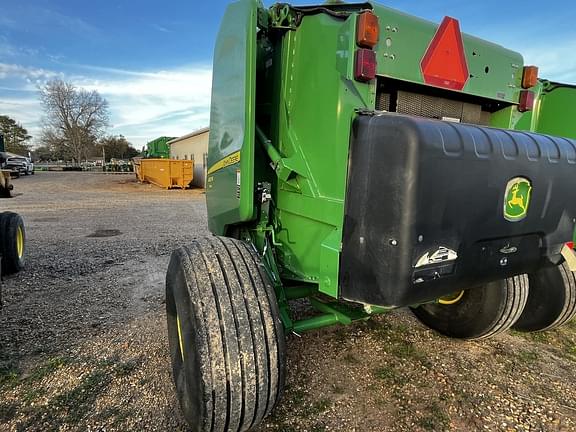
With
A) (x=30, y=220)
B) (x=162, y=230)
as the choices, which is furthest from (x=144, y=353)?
(x=30, y=220)

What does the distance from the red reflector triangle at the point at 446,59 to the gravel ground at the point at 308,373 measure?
1.97m

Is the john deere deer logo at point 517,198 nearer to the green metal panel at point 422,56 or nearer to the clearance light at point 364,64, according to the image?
the green metal panel at point 422,56

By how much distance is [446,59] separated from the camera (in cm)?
196

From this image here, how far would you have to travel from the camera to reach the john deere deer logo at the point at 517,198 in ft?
5.58

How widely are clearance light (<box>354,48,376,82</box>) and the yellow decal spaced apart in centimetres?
103

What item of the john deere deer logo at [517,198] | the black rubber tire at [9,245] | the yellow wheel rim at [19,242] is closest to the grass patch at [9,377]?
the black rubber tire at [9,245]

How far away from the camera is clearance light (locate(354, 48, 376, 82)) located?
166 cm

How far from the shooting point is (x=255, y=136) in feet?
8.13

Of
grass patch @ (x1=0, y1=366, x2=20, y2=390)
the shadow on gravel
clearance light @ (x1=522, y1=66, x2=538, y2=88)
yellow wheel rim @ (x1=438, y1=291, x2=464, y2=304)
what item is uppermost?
clearance light @ (x1=522, y1=66, x2=538, y2=88)

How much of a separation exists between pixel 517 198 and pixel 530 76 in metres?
0.98

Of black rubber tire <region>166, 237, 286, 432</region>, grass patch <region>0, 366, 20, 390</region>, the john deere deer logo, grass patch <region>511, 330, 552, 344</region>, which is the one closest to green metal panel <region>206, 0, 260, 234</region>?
black rubber tire <region>166, 237, 286, 432</region>

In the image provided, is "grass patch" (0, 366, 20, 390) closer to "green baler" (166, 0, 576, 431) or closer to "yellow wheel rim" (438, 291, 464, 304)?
"green baler" (166, 0, 576, 431)

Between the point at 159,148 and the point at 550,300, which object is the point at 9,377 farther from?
the point at 159,148

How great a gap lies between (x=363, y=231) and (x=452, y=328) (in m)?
2.10
